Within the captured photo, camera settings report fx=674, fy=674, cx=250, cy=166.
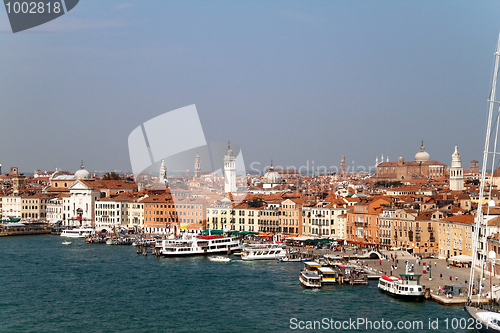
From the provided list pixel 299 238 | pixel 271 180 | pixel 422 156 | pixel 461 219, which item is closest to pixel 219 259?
pixel 299 238

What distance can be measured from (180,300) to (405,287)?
21.9 ft

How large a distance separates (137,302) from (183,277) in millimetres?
4834

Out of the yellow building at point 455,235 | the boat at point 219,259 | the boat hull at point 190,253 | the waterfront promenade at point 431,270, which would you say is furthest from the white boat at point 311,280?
the boat hull at point 190,253

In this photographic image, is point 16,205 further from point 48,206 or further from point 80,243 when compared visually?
point 80,243

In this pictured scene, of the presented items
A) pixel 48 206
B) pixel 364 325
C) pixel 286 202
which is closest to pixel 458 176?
pixel 286 202

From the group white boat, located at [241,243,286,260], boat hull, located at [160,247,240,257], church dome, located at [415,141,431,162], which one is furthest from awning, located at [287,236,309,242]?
church dome, located at [415,141,431,162]

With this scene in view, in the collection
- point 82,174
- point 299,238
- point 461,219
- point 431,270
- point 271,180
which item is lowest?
point 82,174

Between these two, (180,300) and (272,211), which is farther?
(272,211)

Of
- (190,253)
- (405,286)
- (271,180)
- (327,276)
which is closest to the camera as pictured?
(405,286)

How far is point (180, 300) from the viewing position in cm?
2028

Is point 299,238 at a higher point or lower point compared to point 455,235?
lower

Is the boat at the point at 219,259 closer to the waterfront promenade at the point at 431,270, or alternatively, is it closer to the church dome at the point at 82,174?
the waterfront promenade at the point at 431,270

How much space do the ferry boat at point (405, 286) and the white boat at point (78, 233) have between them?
25435mm

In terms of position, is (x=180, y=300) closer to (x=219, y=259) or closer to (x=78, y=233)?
(x=219, y=259)
